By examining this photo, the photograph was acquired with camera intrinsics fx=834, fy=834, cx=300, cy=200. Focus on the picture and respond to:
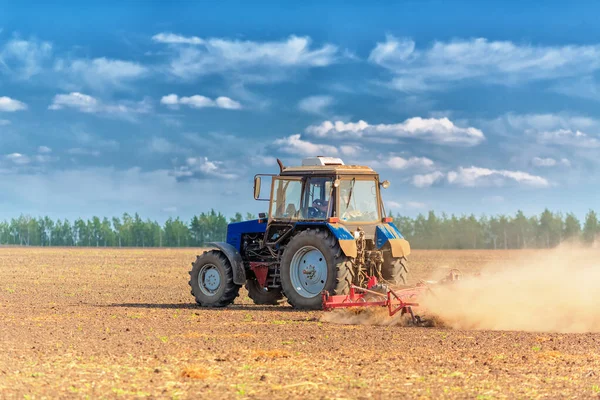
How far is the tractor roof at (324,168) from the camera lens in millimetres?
18766

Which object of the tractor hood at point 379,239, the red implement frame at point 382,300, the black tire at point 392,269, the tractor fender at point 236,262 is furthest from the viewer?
the tractor fender at point 236,262

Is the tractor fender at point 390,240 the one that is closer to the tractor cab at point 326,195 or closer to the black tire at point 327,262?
the tractor cab at point 326,195

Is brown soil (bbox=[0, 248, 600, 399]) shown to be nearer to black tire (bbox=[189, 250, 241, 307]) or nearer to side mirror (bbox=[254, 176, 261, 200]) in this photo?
black tire (bbox=[189, 250, 241, 307])

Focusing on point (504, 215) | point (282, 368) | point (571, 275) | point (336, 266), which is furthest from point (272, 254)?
point (504, 215)

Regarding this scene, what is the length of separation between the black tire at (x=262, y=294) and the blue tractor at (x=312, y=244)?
11.7 inches

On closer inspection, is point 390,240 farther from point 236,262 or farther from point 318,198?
point 236,262

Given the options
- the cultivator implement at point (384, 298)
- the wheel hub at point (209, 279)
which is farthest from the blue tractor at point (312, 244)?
the cultivator implement at point (384, 298)

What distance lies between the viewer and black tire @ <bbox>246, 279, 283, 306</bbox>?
20781 mm

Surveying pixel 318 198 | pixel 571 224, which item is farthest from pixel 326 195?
pixel 571 224

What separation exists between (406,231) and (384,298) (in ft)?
439

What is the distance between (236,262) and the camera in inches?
775

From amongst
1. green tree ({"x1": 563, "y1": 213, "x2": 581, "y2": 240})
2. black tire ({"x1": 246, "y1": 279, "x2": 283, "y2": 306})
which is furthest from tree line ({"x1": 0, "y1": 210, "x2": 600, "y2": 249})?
black tire ({"x1": 246, "y1": 279, "x2": 283, "y2": 306})

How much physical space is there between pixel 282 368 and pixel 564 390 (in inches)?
141

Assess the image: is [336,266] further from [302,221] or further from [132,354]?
[132,354]
